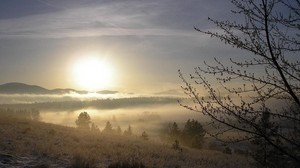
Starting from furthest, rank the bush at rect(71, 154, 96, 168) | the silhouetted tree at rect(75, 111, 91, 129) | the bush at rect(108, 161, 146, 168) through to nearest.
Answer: the silhouetted tree at rect(75, 111, 91, 129) < the bush at rect(108, 161, 146, 168) < the bush at rect(71, 154, 96, 168)

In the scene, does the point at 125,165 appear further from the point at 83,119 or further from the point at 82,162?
the point at 83,119

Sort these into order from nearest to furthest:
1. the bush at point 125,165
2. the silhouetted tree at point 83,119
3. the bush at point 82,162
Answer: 1. the bush at point 82,162
2. the bush at point 125,165
3. the silhouetted tree at point 83,119

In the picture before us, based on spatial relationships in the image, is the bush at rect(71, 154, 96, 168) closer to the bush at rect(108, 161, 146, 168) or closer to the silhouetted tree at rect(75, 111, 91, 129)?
the bush at rect(108, 161, 146, 168)

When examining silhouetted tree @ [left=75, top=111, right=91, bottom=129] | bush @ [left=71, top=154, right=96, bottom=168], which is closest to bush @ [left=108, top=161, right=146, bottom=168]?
bush @ [left=71, top=154, right=96, bottom=168]

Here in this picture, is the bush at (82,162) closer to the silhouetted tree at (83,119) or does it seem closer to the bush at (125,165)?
the bush at (125,165)

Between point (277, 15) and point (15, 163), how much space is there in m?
15.7

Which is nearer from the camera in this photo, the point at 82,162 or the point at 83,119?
the point at 82,162

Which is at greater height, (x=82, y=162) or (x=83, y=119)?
(x=83, y=119)

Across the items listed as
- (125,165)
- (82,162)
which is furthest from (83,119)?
(125,165)

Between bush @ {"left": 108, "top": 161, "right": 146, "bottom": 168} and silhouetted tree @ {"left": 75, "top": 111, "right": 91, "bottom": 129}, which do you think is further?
silhouetted tree @ {"left": 75, "top": 111, "right": 91, "bottom": 129}

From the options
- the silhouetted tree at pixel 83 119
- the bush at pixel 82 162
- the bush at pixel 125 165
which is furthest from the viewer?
the silhouetted tree at pixel 83 119

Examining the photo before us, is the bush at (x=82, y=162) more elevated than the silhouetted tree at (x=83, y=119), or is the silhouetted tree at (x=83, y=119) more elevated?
the silhouetted tree at (x=83, y=119)

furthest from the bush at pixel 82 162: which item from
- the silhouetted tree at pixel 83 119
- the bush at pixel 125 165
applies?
the silhouetted tree at pixel 83 119

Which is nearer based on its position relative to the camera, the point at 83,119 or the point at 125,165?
the point at 125,165
